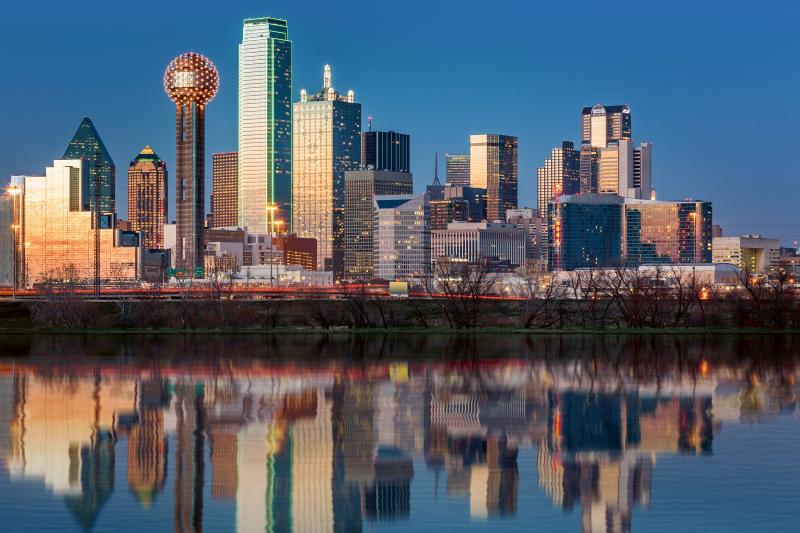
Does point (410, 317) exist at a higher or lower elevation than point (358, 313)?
lower

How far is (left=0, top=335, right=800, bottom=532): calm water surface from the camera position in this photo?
21812 millimetres

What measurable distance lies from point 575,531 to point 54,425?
17329 mm

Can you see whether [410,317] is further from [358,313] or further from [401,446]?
[401,446]

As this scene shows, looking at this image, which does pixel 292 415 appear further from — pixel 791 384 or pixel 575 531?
pixel 791 384

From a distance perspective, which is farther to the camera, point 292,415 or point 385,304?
point 385,304

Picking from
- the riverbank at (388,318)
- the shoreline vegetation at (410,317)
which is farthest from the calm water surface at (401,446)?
the riverbank at (388,318)

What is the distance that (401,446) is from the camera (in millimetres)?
28984

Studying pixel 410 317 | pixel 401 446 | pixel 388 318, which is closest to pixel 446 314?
pixel 410 317

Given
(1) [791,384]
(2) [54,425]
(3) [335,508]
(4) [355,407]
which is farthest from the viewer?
(1) [791,384]

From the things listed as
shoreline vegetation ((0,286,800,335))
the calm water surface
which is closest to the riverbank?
shoreline vegetation ((0,286,800,335))

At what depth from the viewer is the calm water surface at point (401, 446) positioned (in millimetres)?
21812

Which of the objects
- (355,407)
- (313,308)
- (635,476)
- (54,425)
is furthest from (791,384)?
(313,308)

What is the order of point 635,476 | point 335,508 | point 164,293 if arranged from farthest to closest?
point 164,293, point 635,476, point 335,508

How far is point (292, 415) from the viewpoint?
113 feet
